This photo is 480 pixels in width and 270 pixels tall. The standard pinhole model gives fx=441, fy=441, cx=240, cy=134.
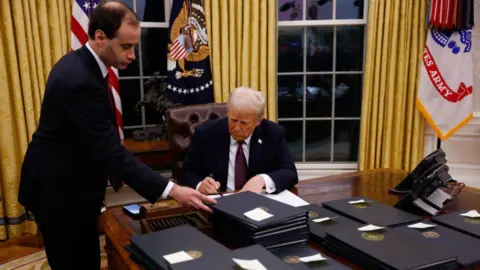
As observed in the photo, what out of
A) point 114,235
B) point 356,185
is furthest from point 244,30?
point 114,235

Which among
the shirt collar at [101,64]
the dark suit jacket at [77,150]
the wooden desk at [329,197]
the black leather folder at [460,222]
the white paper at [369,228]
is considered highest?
the shirt collar at [101,64]

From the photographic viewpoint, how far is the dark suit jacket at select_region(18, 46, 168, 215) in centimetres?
147

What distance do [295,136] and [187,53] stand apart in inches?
58.6

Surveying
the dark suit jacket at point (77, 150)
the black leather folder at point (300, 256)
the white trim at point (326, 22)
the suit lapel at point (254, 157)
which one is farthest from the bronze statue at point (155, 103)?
the black leather folder at point (300, 256)

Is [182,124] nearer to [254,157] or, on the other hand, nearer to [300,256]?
[254,157]

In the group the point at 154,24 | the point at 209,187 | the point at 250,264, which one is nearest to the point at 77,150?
the point at 209,187

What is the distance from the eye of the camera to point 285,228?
1261mm

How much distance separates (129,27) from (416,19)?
8.49ft

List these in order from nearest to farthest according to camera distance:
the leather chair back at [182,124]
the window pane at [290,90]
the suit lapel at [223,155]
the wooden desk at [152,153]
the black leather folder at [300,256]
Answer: the black leather folder at [300,256] → the suit lapel at [223,155] → the leather chair back at [182,124] → the wooden desk at [152,153] → the window pane at [290,90]

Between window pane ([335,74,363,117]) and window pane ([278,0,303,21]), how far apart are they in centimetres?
63

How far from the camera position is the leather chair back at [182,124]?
2.46 m

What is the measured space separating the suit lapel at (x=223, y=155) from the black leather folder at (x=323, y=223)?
0.60 metres

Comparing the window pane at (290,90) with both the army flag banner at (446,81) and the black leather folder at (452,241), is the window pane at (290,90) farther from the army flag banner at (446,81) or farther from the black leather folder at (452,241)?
the black leather folder at (452,241)

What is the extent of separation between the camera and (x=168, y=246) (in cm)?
116
